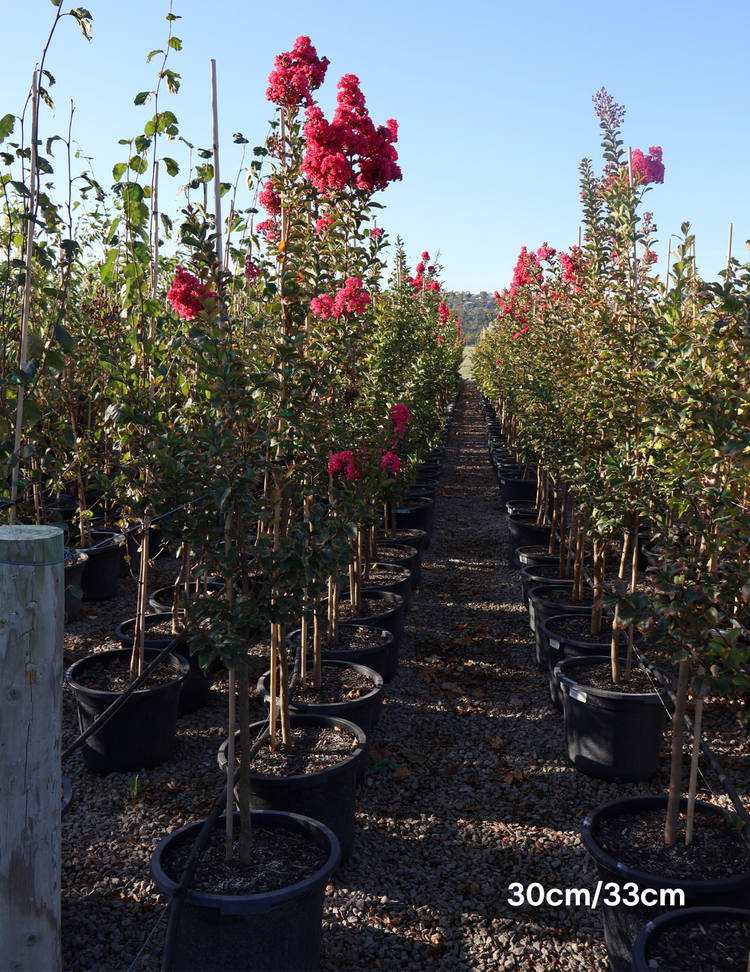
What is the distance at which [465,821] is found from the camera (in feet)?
10.4

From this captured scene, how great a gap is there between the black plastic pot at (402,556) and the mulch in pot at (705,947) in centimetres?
379

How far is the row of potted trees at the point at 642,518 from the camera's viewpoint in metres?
2.19

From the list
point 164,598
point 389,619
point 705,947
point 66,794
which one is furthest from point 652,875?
point 164,598

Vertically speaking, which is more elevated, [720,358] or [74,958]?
[720,358]

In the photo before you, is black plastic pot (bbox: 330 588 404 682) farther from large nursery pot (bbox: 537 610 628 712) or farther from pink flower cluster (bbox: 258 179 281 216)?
pink flower cluster (bbox: 258 179 281 216)

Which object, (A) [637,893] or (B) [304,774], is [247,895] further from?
(A) [637,893]

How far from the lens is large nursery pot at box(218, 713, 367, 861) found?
2.68m

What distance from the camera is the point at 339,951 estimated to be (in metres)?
2.39

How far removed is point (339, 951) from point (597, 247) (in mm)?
4049

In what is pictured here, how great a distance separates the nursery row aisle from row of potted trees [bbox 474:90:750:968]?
0.25 m

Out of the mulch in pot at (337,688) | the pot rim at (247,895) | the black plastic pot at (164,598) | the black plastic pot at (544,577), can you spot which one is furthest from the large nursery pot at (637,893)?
the black plastic pot at (164,598)

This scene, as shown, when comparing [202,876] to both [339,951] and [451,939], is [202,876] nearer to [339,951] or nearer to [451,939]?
[339,951]

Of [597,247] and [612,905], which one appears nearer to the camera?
[612,905]

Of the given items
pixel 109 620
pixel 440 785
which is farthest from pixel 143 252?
pixel 109 620
